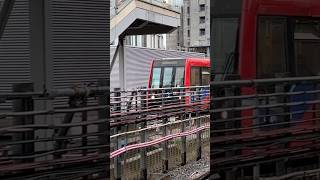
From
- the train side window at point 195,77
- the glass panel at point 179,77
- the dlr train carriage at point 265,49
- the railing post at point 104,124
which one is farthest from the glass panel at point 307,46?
the train side window at point 195,77

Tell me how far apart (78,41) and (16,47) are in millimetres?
232

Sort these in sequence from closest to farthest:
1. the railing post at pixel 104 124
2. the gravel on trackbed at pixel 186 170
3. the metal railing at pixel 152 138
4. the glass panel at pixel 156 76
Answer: the railing post at pixel 104 124 < the metal railing at pixel 152 138 < the gravel on trackbed at pixel 186 170 < the glass panel at pixel 156 76

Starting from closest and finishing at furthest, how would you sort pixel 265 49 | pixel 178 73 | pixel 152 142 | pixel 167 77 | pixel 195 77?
pixel 265 49 → pixel 152 142 → pixel 178 73 → pixel 167 77 → pixel 195 77

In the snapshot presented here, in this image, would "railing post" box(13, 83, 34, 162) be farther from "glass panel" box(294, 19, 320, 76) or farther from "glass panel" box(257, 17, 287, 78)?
"glass panel" box(294, 19, 320, 76)

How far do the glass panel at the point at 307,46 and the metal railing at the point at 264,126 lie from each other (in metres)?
0.05

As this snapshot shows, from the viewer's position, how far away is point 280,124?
2.32 m

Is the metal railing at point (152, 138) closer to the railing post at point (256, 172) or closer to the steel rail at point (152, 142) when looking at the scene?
the steel rail at point (152, 142)

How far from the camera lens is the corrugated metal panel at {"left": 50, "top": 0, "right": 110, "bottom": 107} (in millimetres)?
1730

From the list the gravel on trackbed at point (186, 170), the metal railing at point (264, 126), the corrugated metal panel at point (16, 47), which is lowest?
the gravel on trackbed at point (186, 170)

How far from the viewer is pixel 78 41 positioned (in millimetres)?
1790

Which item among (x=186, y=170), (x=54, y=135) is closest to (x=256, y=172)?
(x=54, y=135)

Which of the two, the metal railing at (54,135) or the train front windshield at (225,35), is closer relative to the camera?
the metal railing at (54,135)

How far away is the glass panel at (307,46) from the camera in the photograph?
229 cm

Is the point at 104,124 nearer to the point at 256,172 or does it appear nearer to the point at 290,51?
the point at 256,172
